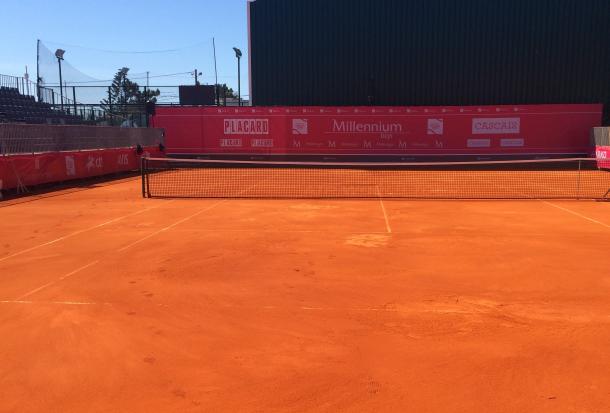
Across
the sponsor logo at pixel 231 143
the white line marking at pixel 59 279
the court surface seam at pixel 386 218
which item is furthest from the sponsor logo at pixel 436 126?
the white line marking at pixel 59 279

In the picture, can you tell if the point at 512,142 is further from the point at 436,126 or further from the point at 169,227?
the point at 169,227

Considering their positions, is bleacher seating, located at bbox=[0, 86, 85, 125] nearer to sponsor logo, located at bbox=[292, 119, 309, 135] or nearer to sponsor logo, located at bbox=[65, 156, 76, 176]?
sponsor logo, located at bbox=[65, 156, 76, 176]

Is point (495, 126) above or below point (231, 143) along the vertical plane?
above

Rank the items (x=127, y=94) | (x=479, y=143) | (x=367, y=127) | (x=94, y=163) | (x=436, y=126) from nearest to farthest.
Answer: (x=94, y=163) < (x=479, y=143) < (x=436, y=126) < (x=367, y=127) < (x=127, y=94)

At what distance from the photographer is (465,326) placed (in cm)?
560

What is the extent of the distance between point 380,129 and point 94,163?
16941mm

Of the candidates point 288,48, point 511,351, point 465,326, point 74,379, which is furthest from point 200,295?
point 288,48

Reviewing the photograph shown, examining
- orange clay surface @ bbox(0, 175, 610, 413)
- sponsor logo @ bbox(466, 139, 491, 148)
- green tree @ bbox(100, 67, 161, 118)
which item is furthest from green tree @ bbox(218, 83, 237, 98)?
orange clay surface @ bbox(0, 175, 610, 413)

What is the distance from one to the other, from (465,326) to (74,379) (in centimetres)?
391

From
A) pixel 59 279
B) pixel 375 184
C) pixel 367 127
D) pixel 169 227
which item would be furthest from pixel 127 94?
pixel 59 279

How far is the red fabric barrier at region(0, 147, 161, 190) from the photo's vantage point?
17203 mm

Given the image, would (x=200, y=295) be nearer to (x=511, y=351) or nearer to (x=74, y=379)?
(x=74, y=379)

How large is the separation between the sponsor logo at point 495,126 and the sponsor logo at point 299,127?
1022 cm

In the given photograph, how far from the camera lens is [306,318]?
5.88 metres
